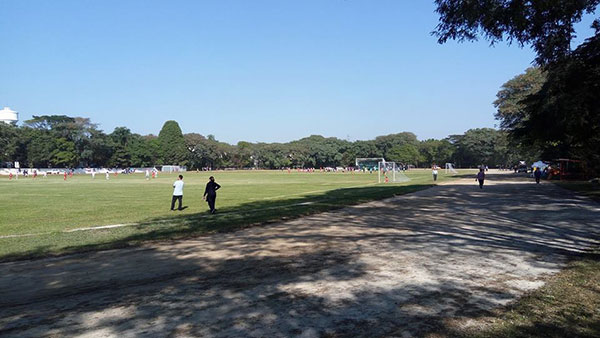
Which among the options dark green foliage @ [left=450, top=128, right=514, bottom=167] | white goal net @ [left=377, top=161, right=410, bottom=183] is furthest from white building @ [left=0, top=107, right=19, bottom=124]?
dark green foliage @ [left=450, top=128, right=514, bottom=167]

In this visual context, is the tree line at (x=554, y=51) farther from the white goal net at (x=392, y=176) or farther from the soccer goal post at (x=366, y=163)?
the soccer goal post at (x=366, y=163)

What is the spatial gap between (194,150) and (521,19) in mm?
123434

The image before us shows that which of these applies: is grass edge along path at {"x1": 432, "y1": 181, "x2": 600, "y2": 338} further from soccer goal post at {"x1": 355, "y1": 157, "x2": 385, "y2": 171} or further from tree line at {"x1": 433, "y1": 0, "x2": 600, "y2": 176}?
soccer goal post at {"x1": 355, "y1": 157, "x2": 385, "y2": 171}

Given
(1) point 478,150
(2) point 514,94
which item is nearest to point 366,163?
(1) point 478,150

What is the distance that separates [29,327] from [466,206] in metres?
16.7

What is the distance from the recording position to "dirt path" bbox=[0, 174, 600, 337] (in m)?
4.66

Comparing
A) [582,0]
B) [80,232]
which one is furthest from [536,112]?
[80,232]

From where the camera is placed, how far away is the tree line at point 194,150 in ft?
342

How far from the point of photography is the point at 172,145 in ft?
417

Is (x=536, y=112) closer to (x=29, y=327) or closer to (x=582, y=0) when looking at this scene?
(x=582, y=0)

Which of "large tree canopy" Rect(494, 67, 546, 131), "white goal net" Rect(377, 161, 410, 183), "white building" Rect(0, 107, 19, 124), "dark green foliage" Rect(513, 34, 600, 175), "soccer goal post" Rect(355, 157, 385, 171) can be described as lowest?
"white goal net" Rect(377, 161, 410, 183)

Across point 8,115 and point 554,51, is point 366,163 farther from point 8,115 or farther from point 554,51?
point 8,115

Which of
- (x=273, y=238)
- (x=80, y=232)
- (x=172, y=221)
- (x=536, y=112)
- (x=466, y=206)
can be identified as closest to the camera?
(x=273, y=238)

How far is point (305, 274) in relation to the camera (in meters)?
6.75
